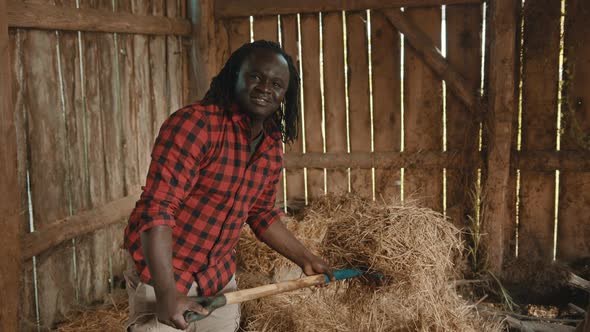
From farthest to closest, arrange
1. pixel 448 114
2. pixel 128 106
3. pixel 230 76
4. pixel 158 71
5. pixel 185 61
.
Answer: pixel 185 61 < pixel 448 114 < pixel 158 71 < pixel 128 106 < pixel 230 76

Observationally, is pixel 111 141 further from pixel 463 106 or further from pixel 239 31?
pixel 463 106

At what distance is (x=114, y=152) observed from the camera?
433 centimetres

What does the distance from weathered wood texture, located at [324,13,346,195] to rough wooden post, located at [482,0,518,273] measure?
1.28 m

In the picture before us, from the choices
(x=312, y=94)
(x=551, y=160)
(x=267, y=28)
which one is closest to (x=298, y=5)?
(x=267, y=28)

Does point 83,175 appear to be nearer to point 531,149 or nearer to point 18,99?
point 18,99

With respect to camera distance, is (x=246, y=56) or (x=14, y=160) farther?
(x=14, y=160)

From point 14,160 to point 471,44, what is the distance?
3.73m

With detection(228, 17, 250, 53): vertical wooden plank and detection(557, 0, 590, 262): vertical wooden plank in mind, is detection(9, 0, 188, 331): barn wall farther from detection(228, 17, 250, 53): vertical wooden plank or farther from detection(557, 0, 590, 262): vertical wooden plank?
detection(557, 0, 590, 262): vertical wooden plank

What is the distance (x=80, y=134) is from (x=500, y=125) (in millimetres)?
3221

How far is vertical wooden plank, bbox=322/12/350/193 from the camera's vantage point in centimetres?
537

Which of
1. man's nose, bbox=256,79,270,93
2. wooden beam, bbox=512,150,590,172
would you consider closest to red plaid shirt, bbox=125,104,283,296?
man's nose, bbox=256,79,270,93

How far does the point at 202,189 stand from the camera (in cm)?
215

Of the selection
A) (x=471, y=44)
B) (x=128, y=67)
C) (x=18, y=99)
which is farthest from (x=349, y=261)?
(x=471, y=44)

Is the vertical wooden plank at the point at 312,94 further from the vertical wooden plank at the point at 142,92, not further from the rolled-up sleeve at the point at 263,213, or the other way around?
the rolled-up sleeve at the point at 263,213
